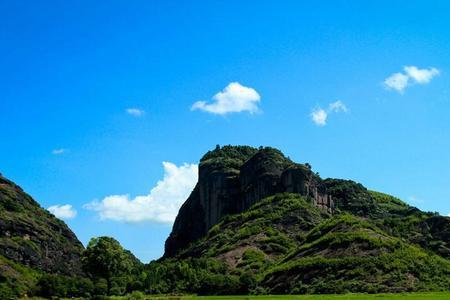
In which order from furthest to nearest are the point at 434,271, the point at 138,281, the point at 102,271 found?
the point at 138,281
the point at 434,271
the point at 102,271

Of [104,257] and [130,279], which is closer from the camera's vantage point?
[104,257]

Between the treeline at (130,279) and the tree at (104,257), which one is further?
the treeline at (130,279)

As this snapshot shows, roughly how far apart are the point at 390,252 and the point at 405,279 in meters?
20.3

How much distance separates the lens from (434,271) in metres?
138

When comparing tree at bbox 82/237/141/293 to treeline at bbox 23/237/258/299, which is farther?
treeline at bbox 23/237/258/299

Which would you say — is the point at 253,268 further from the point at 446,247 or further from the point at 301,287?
the point at 446,247

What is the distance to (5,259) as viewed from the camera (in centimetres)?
19438

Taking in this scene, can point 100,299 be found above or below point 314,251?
below

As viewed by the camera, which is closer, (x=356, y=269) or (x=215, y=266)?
(x=356, y=269)

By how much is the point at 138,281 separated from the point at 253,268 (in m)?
36.0

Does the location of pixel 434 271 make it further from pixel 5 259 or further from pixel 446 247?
pixel 5 259

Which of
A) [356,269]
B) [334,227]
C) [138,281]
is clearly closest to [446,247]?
[334,227]

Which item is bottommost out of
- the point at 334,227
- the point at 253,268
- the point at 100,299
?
the point at 100,299

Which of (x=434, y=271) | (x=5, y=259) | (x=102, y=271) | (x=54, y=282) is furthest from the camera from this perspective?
(x=5, y=259)
